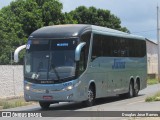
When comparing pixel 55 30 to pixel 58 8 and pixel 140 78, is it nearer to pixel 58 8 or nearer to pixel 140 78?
pixel 140 78

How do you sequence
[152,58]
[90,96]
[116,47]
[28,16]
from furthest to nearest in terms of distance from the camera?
1. [152,58]
2. [28,16]
3. [116,47]
4. [90,96]

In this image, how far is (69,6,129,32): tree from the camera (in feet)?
226

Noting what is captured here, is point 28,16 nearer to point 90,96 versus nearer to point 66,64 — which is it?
point 90,96

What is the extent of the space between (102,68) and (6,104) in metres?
5.22

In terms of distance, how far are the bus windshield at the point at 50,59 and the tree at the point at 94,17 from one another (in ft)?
156

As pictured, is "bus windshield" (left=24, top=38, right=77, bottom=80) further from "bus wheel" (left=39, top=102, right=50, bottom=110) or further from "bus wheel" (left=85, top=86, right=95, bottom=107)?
"bus wheel" (left=85, top=86, right=95, bottom=107)

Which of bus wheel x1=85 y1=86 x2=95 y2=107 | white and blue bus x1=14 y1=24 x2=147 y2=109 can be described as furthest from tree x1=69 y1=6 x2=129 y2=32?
bus wheel x1=85 y1=86 x2=95 y2=107

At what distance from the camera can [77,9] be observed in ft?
229

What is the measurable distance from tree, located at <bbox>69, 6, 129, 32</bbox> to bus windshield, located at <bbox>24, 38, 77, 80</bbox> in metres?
47.5

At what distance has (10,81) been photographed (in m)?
31.4

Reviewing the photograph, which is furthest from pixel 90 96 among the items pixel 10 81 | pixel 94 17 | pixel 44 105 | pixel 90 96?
pixel 94 17

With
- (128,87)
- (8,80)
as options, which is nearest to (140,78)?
(128,87)

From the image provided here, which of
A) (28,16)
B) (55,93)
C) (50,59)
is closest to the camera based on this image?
(55,93)

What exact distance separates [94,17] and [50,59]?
4985 cm
